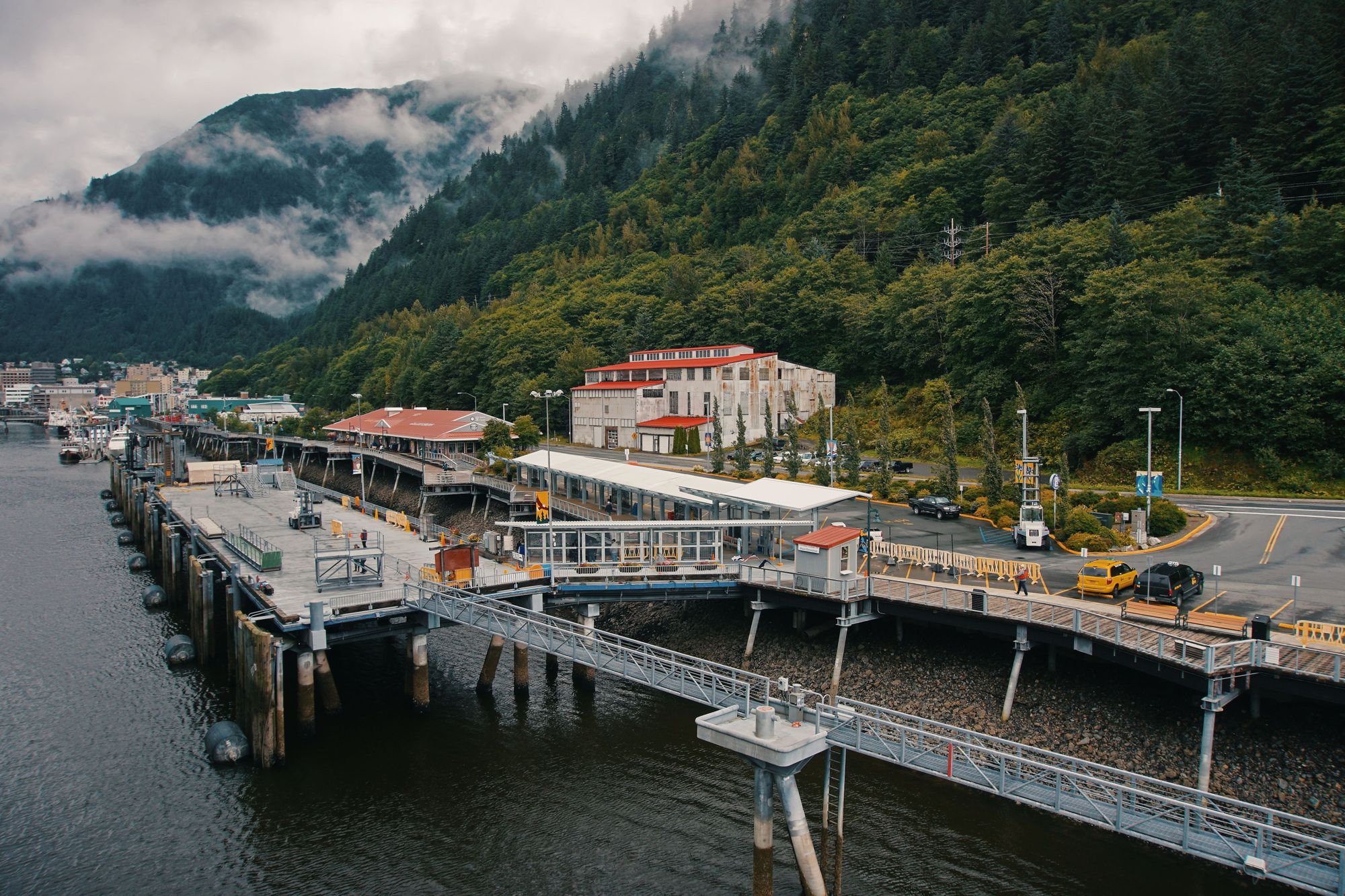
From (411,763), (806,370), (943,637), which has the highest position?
(806,370)

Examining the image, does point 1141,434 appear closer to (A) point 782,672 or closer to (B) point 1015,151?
(A) point 782,672

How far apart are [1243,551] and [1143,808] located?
79.7 ft

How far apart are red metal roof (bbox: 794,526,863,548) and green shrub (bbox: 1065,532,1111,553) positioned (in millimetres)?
12665

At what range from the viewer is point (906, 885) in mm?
22625

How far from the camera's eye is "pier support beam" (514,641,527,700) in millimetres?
Answer: 36312

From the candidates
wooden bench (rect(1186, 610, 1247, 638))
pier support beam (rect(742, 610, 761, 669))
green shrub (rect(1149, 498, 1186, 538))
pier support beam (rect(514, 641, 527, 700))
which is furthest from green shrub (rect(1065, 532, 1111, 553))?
pier support beam (rect(514, 641, 527, 700))

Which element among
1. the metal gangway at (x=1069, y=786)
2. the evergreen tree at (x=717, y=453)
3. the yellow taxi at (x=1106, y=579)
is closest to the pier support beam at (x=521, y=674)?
the metal gangway at (x=1069, y=786)

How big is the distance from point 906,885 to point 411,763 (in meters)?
17.7

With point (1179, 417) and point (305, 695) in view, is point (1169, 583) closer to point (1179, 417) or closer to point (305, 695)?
point (1179, 417)

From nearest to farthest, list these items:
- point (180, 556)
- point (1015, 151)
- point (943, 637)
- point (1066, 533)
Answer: point (943, 637) < point (1066, 533) < point (180, 556) < point (1015, 151)

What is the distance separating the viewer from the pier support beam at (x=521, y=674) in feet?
119

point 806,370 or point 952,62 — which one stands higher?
point 952,62

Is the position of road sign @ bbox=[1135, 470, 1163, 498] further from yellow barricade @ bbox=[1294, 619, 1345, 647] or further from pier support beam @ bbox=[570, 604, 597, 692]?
pier support beam @ bbox=[570, 604, 597, 692]

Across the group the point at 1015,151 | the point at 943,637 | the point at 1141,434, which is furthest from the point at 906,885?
the point at 1015,151
